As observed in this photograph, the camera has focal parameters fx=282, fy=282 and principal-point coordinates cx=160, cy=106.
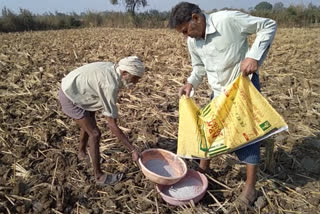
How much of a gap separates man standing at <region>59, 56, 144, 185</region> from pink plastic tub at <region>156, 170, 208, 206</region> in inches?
19.0

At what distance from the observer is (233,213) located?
8.50 ft

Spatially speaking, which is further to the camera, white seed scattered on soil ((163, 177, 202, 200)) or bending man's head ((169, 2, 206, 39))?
white seed scattered on soil ((163, 177, 202, 200))

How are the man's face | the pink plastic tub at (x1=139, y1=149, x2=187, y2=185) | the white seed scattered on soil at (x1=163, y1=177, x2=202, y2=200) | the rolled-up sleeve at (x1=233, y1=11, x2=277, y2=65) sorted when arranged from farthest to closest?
the pink plastic tub at (x1=139, y1=149, x2=187, y2=185)
the white seed scattered on soil at (x1=163, y1=177, x2=202, y2=200)
the man's face
the rolled-up sleeve at (x1=233, y1=11, x2=277, y2=65)

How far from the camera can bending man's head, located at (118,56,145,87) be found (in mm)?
2541

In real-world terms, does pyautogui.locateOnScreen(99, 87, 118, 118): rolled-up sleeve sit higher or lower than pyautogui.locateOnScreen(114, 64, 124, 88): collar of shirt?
lower

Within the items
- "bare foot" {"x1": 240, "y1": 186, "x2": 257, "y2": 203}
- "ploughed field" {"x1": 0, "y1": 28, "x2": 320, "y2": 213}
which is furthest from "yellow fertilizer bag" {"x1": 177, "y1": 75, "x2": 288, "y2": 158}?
"ploughed field" {"x1": 0, "y1": 28, "x2": 320, "y2": 213}

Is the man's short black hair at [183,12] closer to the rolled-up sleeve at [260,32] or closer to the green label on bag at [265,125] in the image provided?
the rolled-up sleeve at [260,32]

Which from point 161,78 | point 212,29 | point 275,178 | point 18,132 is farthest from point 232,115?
point 161,78

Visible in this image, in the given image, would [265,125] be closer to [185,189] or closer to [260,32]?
[260,32]

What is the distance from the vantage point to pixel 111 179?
3053 millimetres

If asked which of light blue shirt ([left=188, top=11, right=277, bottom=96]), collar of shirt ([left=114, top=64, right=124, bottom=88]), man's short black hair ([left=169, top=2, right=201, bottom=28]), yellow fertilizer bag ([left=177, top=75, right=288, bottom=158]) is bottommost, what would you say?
yellow fertilizer bag ([left=177, top=75, right=288, bottom=158])

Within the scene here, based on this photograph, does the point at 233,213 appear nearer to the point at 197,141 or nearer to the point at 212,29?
the point at 197,141

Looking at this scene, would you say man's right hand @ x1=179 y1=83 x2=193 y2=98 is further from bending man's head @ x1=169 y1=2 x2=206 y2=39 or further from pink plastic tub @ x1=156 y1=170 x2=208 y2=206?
pink plastic tub @ x1=156 y1=170 x2=208 y2=206

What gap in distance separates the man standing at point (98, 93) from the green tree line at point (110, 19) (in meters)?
20.7
